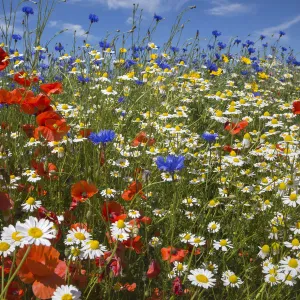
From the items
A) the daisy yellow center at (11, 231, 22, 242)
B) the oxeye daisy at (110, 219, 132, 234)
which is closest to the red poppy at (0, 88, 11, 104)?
the oxeye daisy at (110, 219, 132, 234)

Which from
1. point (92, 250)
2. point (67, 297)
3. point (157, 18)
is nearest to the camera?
point (67, 297)

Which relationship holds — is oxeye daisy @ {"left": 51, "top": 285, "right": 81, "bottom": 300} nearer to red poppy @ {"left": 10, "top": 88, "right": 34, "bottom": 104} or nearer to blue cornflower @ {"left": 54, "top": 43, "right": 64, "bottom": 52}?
red poppy @ {"left": 10, "top": 88, "right": 34, "bottom": 104}

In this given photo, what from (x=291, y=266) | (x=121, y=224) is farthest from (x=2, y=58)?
(x=291, y=266)

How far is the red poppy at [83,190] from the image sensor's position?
174 centimetres

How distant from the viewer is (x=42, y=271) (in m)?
1.17

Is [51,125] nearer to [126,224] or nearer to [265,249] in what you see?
[126,224]

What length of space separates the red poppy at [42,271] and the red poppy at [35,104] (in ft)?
3.07

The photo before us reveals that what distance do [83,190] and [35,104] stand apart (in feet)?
1.78

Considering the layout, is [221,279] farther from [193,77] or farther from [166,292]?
[193,77]

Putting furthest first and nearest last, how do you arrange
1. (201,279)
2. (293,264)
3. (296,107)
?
(296,107) → (293,264) → (201,279)

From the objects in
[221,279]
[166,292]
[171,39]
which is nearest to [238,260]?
[221,279]

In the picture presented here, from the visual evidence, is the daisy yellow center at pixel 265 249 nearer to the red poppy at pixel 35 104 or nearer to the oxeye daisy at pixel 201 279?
the oxeye daisy at pixel 201 279

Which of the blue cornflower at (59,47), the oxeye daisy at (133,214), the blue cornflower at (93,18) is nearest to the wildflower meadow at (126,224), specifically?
the oxeye daisy at (133,214)

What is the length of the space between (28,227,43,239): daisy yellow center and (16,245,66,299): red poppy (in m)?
0.09
